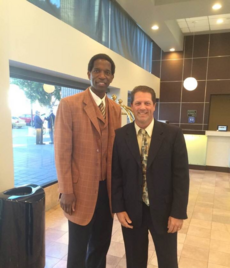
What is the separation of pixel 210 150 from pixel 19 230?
5529mm

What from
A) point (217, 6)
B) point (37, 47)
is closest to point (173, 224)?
point (37, 47)

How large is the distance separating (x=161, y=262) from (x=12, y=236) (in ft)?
3.79

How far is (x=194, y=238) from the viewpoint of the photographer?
2.66 m

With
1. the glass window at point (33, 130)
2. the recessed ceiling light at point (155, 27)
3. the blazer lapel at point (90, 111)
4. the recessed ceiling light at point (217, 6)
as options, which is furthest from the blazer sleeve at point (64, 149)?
the recessed ceiling light at point (155, 27)

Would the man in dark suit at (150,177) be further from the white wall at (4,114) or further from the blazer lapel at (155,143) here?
the white wall at (4,114)

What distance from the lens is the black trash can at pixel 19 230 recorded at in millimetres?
1746

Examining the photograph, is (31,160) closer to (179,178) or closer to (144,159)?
(144,159)

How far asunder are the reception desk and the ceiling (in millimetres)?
2687

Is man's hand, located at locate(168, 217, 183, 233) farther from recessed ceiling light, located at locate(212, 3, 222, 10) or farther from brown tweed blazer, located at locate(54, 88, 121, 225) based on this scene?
recessed ceiling light, located at locate(212, 3, 222, 10)

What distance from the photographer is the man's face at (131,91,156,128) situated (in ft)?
4.46

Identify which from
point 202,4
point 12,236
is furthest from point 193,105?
point 12,236

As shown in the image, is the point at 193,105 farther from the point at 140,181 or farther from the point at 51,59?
the point at 140,181

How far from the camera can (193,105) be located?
264 inches

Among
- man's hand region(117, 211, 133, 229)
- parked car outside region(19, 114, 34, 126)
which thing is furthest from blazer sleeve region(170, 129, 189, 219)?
parked car outside region(19, 114, 34, 126)
